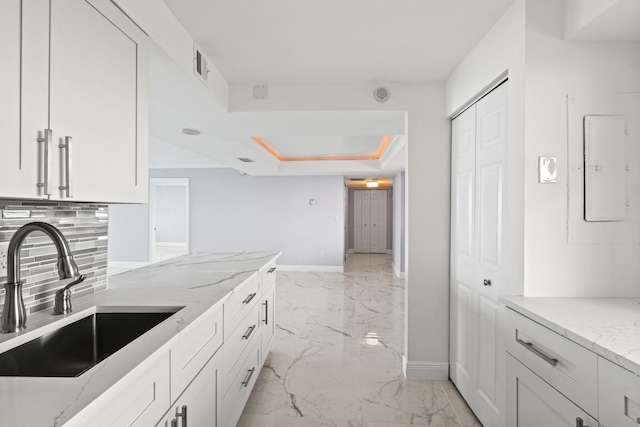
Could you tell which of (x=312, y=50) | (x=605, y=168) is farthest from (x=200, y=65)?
(x=605, y=168)

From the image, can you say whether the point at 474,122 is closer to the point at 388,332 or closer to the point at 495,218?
the point at 495,218

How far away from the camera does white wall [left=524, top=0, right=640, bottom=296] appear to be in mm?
1570

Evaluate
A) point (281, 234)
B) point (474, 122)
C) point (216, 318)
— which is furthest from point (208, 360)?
→ point (281, 234)

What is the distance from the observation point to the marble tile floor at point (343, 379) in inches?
85.4

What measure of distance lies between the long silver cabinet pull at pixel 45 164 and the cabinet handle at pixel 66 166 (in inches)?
2.1

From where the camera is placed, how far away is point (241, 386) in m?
2.03

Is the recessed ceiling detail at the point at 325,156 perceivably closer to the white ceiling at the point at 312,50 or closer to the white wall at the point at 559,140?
the white ceiling at the point at 312,50

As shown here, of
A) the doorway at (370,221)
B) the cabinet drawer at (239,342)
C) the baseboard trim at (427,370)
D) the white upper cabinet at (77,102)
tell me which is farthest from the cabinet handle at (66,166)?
the doorway at (370,221)

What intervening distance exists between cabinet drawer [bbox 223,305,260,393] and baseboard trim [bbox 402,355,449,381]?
1.26 m

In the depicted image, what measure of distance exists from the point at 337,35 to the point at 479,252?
1640mm

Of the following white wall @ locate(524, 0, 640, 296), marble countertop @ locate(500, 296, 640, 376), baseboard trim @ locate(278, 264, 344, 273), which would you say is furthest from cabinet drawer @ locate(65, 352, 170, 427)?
baseboard trim @ locate(278, 264, 344, 273)

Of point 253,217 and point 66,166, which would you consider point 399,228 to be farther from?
point 66,166

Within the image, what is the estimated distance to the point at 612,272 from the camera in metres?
1.56

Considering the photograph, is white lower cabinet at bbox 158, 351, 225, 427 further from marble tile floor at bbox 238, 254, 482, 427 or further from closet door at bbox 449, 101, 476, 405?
closet door at bbox 449, 101, 476, 405
